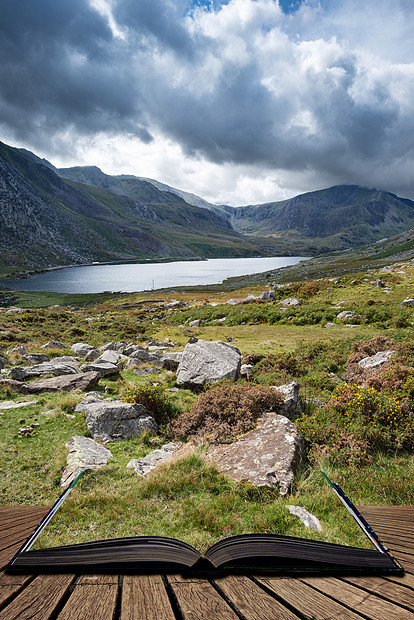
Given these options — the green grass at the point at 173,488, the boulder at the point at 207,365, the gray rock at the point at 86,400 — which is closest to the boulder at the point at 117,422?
the green grass at the point at 173,488

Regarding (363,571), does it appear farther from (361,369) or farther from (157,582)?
(361,369)

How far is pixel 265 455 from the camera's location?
706 cm

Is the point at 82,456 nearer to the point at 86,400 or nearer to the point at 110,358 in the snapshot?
the point at 86,400

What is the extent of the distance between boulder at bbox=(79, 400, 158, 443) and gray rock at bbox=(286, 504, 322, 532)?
5.32 metres

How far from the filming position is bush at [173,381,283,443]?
8.92 metres

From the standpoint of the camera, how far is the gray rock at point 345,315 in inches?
1162

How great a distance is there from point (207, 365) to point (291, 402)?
5.18m

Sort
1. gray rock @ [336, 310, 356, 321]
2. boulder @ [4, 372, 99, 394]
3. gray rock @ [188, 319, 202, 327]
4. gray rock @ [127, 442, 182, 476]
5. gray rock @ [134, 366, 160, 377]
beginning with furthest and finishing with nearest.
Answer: gray rock @ [188, 319, 202, 327] → gray rock @ [336, 310, 356, 321] → gray rock @ [134, 366, 160, 377] → boulder @ [4, 372, 99, 394] → gray rock @ [127, 442, 182, 476]

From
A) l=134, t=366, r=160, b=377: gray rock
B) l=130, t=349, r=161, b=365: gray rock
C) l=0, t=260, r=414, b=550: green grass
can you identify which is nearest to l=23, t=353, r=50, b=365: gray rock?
l=130, t=349, r=161, b=365: gray rock

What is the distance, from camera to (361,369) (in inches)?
540

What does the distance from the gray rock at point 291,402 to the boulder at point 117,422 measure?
4454 millimetres

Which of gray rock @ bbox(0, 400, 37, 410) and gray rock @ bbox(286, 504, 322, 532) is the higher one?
gray rock @ bbox(286, 504, 322, 532)

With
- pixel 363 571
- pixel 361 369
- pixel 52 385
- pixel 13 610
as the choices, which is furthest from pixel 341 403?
pixel 52 385

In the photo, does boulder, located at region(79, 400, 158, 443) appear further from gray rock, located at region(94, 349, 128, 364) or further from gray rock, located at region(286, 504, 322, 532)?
gray rock, located at region(94, 349, 128, 364)
